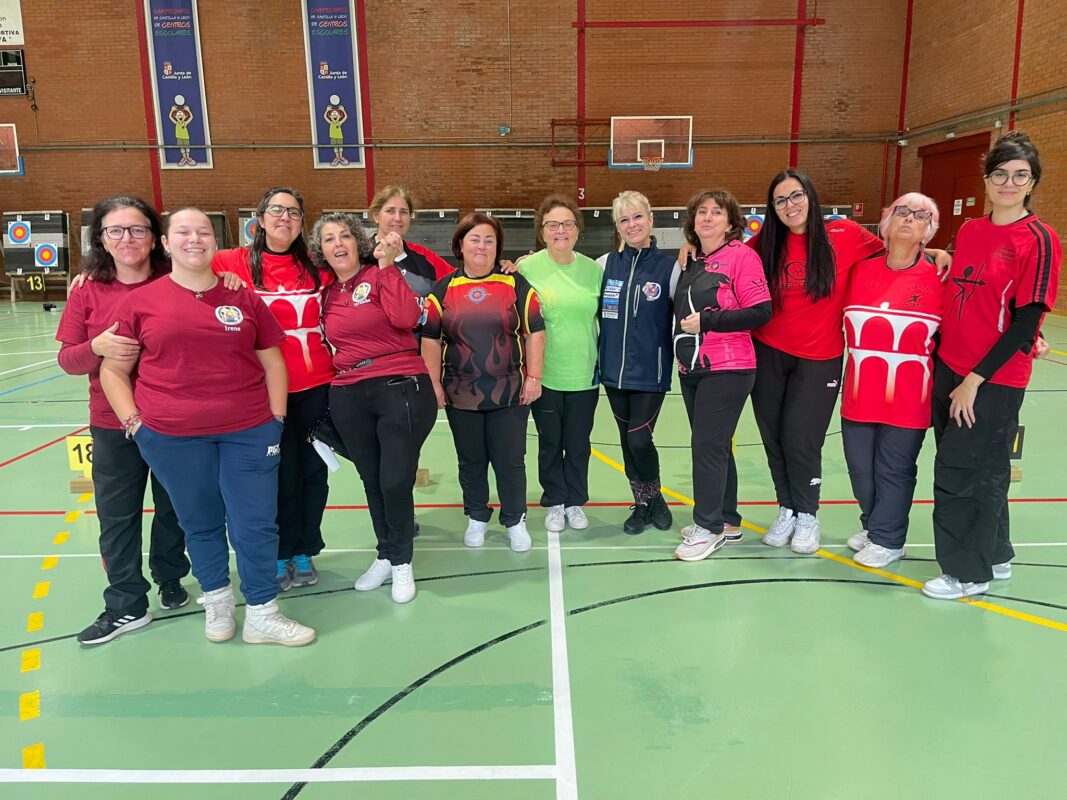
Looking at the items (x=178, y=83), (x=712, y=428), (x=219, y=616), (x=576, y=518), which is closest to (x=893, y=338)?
(x=712, y=428)

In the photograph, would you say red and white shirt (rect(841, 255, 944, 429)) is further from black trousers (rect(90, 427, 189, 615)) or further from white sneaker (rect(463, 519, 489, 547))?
black trousers (rect(90, 427, 189, 615))

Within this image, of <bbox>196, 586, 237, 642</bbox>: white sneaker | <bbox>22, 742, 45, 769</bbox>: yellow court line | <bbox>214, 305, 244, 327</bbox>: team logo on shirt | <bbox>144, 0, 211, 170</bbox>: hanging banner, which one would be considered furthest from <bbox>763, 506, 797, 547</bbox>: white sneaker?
<bbox>144, 0, 211, 170</bbox>: hanging banner

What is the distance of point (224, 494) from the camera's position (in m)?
2.43

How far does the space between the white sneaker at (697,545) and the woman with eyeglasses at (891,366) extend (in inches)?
24.7

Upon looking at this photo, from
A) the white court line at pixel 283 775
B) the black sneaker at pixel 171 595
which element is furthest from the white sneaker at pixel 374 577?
the white court line at pixel 283 775

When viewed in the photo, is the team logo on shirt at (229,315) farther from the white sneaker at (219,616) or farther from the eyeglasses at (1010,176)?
the eyeglasses at (1010,176)

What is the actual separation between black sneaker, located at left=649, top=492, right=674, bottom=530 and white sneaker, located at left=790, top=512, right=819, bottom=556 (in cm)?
62

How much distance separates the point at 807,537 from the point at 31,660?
3.13 m

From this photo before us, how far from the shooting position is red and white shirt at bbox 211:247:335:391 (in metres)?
2.69

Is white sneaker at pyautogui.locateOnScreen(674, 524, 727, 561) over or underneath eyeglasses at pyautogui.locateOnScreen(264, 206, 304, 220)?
underneath

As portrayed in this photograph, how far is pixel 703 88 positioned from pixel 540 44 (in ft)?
10.7

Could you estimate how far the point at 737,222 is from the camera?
3049 mm

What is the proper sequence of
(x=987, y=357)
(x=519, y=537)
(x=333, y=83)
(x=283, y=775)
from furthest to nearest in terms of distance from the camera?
1. (x=333, y=83)
2. (x=519, y=537)
3. (x=987, y=357)
4. (x=283, y=775)

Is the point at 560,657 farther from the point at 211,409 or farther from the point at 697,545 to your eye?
the point at 211,409
